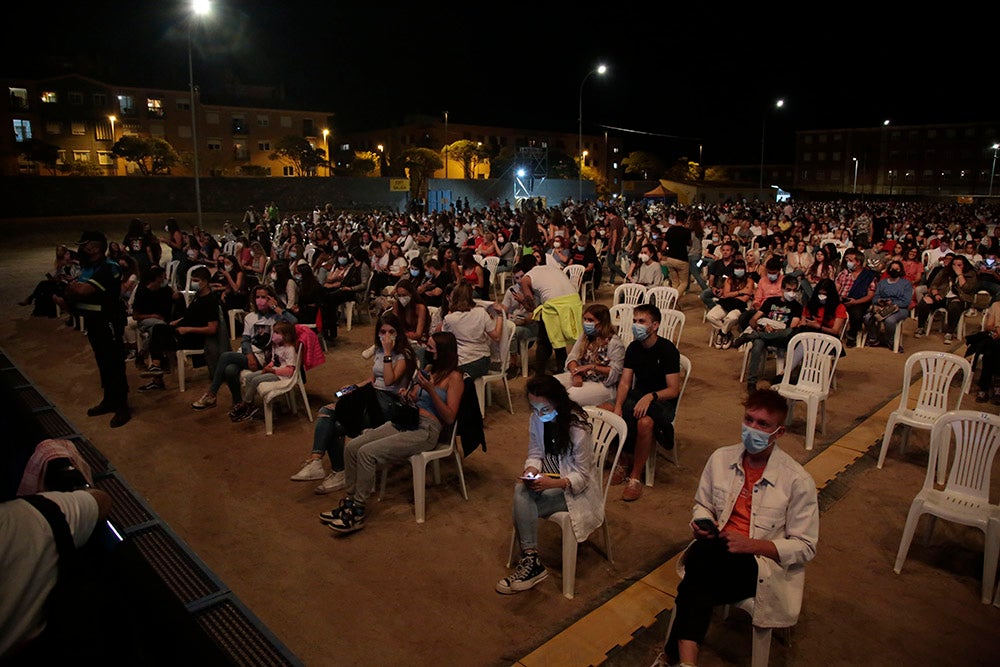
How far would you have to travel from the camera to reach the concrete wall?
30.3 meters

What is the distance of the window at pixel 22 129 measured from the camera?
44219 millimetres

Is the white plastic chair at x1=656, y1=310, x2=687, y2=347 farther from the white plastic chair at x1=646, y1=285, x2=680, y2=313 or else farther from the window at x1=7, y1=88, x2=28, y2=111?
the window at x1=7, y1=88, x2=28, y2=111

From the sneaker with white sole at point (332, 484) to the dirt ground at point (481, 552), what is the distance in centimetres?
8

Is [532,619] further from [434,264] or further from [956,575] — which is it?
[434,264]

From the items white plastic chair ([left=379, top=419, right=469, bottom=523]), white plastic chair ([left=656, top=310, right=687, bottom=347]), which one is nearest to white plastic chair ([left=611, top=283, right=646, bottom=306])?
white plastic chair ([left=656, top=310, right=687, bottom=347])

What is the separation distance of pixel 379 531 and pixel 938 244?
13.3m

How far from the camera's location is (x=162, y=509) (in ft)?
16.5

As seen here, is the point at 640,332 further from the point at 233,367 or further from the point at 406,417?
the point at 233,367

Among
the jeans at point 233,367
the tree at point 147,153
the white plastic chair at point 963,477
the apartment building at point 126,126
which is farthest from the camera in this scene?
the apartment building at point 126,126

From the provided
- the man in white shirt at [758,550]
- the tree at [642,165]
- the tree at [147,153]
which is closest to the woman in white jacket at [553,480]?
the man in white shirt at [758,550]

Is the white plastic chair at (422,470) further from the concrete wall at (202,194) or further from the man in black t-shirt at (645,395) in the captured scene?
the concrete wall at (202,194)

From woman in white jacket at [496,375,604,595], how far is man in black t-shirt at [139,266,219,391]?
16.6ft

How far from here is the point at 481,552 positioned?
436 centimetres

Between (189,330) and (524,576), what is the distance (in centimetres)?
534
